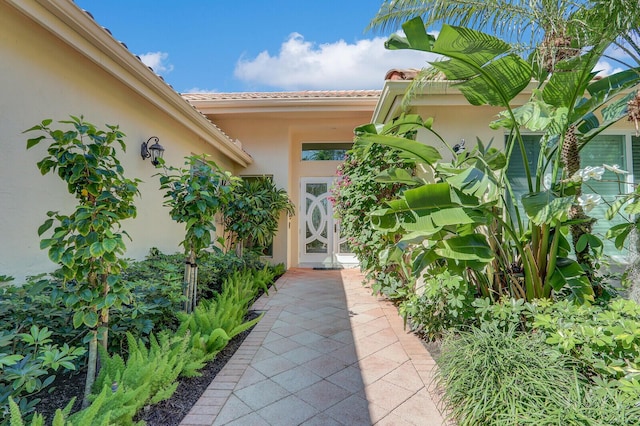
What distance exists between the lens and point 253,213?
753 centimetres

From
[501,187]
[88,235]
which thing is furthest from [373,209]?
[88,235]

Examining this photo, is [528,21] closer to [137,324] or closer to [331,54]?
[137,324]

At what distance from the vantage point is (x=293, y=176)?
33.5 ft

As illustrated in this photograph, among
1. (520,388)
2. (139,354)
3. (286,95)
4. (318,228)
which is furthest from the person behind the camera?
(318,228)

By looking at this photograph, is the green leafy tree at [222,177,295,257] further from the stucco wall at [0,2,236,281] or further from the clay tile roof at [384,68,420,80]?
the clay tile roof at [384,68,420,80]

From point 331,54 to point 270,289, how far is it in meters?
10.5

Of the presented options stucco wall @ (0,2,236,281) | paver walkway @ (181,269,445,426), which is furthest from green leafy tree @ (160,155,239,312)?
paver walkway @ (181,269,445,426)

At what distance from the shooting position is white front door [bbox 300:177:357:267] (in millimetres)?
10141

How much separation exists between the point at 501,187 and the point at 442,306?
1.56m

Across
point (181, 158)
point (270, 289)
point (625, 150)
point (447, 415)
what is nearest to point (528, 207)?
point (447, 415)

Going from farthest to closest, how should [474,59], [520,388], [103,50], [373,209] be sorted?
[373,209] → [103,50] → [474,59] → [520,388]

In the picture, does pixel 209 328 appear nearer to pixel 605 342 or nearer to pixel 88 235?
pixel 88 235

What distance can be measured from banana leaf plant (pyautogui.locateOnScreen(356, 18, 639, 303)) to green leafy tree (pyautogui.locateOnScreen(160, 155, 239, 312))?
2042mm

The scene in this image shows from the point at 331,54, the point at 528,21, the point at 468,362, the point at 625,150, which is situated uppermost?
the point at 331,54
